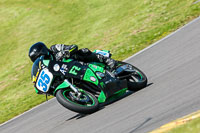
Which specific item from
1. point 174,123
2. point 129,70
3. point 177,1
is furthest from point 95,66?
point 177,1

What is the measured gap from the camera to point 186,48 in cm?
1002

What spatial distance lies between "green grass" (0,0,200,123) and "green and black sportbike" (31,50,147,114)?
4.16 meters

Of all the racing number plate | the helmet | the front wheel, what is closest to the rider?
the helmet

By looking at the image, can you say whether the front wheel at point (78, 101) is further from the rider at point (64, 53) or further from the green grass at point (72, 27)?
the green grass at point (72, 27)

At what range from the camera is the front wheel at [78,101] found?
6.44 m

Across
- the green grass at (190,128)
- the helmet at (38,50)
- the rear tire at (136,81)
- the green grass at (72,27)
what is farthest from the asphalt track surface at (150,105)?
the green grass at (72,27)

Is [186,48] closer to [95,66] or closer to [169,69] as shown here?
[169,69]

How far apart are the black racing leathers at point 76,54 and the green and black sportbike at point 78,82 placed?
15 cm

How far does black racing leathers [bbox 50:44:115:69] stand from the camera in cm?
724

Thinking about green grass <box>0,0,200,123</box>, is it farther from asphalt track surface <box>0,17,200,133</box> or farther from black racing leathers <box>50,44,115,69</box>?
black racing leathers <box>50,44,115,69</box>

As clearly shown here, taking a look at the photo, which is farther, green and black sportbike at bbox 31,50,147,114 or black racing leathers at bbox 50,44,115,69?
black racing leathers at bbox 50,44,115,69

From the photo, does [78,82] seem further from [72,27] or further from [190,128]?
[72,27]

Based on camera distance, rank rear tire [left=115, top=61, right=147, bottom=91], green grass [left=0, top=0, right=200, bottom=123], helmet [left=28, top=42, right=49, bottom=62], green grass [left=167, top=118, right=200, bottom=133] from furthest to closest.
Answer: green grass [left=0, top=0, right=200, bottom=123] → rear tire [left=115, top=61, right=147, bottom=91] → helmet [left=28, top=42, right=49, bottom=62] → green grass [left=167, top=118, right=200, bottom=133]

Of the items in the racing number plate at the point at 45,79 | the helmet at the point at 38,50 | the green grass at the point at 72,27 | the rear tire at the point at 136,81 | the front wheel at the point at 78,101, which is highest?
the helmet at the point at 38,50
